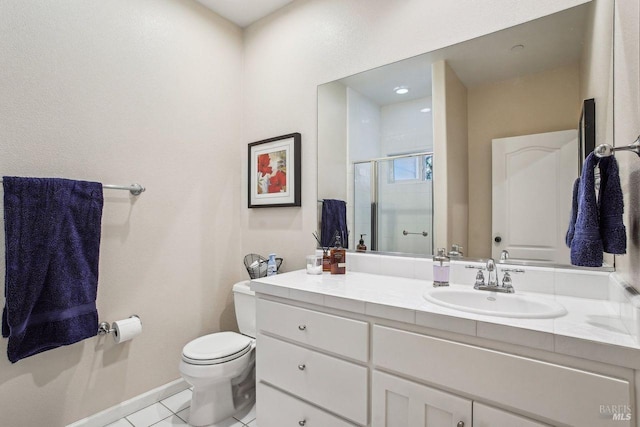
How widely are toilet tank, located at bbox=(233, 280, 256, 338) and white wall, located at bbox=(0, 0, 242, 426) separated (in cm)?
31

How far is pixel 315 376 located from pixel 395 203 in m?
0.98

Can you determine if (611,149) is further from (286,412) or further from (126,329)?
(126,329)

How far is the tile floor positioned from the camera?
1776mm

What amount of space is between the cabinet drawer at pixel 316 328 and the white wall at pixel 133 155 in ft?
2.84

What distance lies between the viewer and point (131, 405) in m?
1.86

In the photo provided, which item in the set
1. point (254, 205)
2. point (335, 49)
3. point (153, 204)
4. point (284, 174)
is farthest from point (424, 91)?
point (153, 204)

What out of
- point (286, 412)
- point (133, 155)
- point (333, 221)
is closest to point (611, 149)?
point (333, 221)

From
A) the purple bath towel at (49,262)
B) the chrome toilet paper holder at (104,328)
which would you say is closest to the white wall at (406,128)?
the purple bath towel at (49,262)

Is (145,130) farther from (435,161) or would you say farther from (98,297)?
(435,161)

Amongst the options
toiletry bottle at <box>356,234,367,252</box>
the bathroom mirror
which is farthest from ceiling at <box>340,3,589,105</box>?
toiletry bottle at <box>356,234,367,252</box>

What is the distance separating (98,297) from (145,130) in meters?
1.00

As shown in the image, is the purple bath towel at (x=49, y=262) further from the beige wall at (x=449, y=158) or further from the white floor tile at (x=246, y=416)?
the beige wall at (x=449, y=158)

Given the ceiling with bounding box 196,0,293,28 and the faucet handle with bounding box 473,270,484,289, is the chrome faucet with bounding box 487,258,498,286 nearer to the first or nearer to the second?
the faucet handle with bounding box 473,270,484,289

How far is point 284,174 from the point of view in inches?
89.0
